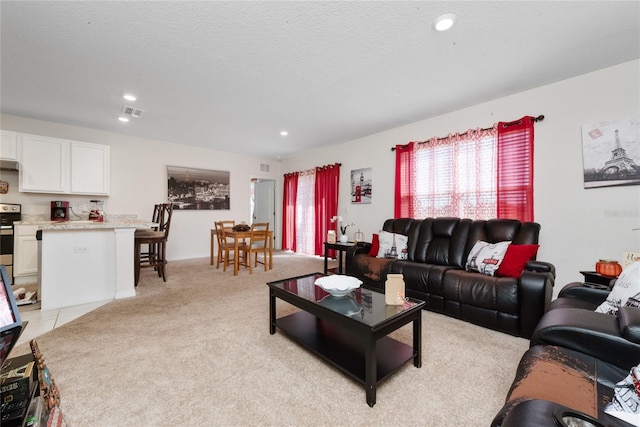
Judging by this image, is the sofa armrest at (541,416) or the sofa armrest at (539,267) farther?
the sofa armrest at (539,267)

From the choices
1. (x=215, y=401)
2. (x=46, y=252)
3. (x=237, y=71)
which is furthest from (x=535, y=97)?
(x=46, y=252)

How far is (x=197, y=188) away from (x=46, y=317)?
3487mm

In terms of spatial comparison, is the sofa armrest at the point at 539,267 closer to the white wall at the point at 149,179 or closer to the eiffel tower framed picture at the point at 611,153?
the eiffel tower framed picture at the point at 611,153

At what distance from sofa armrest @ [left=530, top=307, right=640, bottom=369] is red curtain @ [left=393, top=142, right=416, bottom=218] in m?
2.78

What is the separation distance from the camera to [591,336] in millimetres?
1116

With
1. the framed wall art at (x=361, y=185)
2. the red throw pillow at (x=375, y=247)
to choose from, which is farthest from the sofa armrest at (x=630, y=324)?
the framed wall art at (x=361, y=185)

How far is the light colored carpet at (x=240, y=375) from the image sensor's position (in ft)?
4.36

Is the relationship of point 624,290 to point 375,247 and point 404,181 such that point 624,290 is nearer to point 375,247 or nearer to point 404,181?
point 375,247

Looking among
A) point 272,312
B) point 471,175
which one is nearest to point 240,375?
point 272,312

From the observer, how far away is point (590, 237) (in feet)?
8.61

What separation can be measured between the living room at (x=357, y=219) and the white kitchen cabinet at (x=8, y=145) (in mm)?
453

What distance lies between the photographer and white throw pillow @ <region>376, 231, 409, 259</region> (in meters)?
3.35

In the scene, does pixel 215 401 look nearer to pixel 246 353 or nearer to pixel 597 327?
pixel 246 353

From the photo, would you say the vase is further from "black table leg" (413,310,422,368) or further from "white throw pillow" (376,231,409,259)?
"white throw pillow" (376,231,409,259)
